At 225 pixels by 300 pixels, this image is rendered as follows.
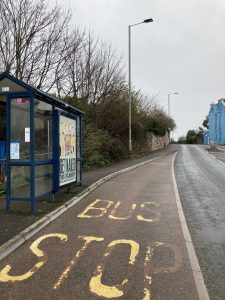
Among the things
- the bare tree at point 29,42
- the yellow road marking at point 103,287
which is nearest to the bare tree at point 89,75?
the bare tree at point 29,42

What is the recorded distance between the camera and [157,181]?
15102 millimetres

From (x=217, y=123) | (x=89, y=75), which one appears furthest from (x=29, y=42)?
(x=217, y=123)

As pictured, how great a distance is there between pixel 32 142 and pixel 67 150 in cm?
242

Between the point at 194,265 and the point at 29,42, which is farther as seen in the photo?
the point at 29,42

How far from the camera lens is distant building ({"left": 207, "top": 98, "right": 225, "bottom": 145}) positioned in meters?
77.8

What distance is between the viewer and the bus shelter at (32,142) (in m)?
7.98

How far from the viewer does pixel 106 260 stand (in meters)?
5.31

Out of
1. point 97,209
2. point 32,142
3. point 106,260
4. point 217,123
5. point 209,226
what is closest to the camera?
point 106,260

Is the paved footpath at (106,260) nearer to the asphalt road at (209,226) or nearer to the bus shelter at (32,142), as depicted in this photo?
the asphalt road at (209,226)

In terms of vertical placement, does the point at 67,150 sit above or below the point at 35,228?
above

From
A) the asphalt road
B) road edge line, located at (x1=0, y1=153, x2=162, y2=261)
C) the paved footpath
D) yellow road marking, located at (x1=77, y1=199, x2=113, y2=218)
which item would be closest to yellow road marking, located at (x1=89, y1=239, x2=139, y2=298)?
the paved footpath

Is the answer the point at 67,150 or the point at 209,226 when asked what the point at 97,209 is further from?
the point at 209,226

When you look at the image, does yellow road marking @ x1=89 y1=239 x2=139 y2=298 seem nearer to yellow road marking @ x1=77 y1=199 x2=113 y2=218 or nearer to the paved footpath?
the paved footpath

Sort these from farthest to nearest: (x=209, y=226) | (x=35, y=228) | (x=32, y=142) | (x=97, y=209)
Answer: (x=97, y=209) → (x=32, y=142) → (x=209, y=226) → (x=35, y=228)
